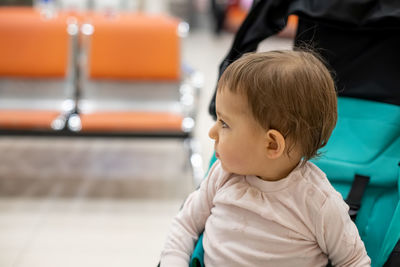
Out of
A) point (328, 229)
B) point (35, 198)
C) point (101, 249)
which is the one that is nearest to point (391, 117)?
point (328, 229)

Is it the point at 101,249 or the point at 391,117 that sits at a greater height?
the point at 391,117

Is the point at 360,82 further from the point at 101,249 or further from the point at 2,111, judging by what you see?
the point at 2,111

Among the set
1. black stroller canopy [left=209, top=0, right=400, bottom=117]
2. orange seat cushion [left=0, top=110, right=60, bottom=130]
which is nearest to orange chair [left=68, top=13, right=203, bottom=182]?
orange seat cushion [left=0, top=110, right=60, bottom=130]

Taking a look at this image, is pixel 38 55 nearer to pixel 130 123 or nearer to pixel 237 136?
pixel 130 123

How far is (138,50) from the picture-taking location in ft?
12.1

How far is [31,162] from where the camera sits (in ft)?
12.4

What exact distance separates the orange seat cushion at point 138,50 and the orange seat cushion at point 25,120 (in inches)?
19.9

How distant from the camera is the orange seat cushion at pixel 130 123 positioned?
127 inches

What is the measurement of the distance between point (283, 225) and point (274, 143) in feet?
0.64

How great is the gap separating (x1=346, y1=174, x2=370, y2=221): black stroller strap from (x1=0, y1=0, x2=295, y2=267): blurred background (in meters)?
1.26

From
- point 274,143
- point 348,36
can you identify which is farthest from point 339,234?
point 348,36

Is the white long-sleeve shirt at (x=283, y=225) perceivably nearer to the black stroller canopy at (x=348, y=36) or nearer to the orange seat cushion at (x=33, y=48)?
the black stroller canopy at (x=348, y=36)

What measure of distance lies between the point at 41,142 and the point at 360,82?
9.75ft

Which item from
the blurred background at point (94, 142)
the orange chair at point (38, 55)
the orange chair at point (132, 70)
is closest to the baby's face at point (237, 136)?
the blurred background at point (94, 142)
